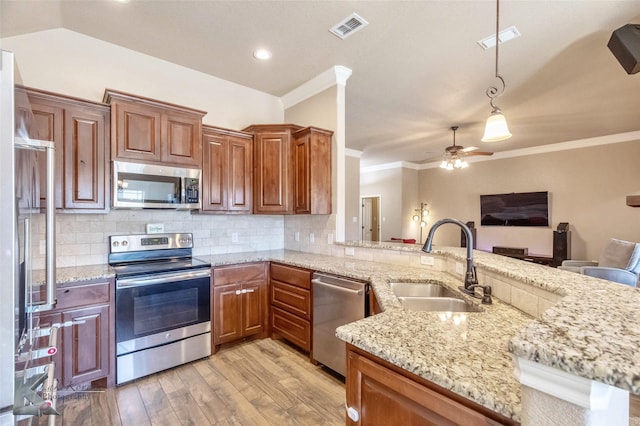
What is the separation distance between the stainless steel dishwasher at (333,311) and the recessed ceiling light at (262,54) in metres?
2.22

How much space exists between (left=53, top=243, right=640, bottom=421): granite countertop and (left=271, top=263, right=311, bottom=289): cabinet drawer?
Result: 45.9 inches

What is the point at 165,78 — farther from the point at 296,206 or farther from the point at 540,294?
the point at 540,294

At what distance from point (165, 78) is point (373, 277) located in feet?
9.82

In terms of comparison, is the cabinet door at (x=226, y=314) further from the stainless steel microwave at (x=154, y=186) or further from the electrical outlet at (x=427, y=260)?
the electrical outlet at (x=427, y=260)

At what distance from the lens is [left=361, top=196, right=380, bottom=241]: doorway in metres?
9.36

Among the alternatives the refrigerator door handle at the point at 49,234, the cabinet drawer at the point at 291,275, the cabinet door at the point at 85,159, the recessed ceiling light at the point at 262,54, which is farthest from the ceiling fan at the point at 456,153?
the refrigerator door handle at the point at 49,234

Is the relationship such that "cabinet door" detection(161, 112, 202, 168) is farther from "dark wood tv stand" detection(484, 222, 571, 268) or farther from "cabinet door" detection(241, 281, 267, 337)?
"dark wood tv stand" detection(484, 222, 571, 268)

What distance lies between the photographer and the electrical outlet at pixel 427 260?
2.44 meters

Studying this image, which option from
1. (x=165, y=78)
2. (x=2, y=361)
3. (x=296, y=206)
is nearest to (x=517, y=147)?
(x=296, y=206)

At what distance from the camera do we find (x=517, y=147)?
6672 millimetres

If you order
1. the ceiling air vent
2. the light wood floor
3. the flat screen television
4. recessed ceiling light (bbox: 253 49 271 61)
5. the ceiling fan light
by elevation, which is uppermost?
recessed ceiling light (bbox: 253 49 271 61)

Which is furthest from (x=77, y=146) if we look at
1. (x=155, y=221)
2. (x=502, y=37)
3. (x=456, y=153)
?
(x=456, y=153)

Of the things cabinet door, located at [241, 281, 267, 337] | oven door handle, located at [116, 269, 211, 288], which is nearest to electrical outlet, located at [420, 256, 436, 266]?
cabinet door, located at [241, 281, 267, 337]

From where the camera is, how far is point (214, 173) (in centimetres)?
308
